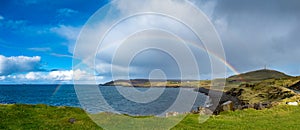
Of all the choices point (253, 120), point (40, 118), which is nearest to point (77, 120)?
point (40, 118)

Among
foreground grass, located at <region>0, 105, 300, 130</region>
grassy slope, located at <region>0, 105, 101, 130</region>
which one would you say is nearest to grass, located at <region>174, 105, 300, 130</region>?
foreground grass, located at <region>0, 105, 300, 130</region>

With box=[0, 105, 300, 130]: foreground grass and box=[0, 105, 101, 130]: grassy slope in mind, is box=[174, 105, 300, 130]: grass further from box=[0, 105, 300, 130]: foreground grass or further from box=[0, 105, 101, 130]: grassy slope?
box=[0, 105, 101, 130]: grassy slope

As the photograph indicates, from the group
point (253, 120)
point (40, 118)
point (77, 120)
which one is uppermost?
point (40, 118)

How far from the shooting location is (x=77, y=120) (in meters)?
29.8

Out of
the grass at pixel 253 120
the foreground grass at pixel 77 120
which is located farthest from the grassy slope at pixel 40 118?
the grass at pixel 253 120

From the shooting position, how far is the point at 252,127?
2934 centimetres

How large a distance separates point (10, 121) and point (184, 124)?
16.9m

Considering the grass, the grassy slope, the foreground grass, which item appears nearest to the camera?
the grassy slope

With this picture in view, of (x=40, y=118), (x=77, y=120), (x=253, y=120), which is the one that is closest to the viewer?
(x=77, y=120)

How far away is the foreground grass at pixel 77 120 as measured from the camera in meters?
27.3

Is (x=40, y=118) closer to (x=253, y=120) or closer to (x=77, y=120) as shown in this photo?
(x=77, y=120)

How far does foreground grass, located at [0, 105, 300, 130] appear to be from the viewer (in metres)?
27.3

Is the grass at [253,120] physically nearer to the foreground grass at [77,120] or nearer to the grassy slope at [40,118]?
the foreground grass at [77,120]

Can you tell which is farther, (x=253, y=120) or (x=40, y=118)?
(x=253, y=120)
